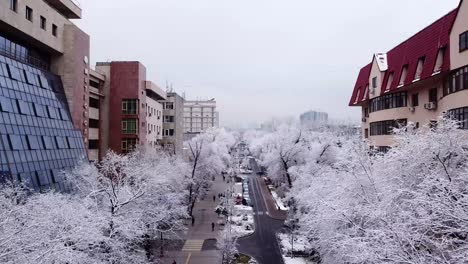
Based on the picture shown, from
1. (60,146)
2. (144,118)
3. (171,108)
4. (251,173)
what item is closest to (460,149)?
(60,146)

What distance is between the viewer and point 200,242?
42.2m

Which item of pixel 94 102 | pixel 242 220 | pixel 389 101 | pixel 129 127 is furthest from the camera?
pixel 129 127

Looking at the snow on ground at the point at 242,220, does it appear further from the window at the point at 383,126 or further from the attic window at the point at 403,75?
the attic window at the point at 403,75

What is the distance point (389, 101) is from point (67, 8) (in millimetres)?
33264

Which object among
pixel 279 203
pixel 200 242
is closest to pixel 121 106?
pixel 200 242

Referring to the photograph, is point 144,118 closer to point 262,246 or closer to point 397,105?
point 262,246

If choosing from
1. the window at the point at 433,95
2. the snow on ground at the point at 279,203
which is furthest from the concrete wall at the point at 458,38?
the snow on ground at the point at 279,203

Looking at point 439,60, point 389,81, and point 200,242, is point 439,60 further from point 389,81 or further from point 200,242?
point 200,242

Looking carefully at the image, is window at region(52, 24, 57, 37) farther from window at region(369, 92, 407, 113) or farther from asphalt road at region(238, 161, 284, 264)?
window at region(369, 92, 407, 113)

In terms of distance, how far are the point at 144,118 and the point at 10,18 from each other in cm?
2641

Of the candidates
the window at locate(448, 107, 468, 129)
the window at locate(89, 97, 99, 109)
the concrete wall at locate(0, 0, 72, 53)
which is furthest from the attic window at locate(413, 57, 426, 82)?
the window at locate(89, 97, 99, 109)

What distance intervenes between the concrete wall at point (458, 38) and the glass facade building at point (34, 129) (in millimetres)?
28260

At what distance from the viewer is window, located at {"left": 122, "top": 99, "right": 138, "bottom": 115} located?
52.5 m

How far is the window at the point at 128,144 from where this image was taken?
52312 millimetres
